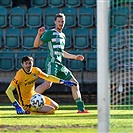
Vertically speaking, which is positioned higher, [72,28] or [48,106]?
[72,28]

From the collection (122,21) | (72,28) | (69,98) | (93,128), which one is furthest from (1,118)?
(72,28)

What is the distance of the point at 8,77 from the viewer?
17.5 metres

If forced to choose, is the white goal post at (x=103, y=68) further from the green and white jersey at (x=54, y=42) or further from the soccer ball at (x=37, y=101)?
the green and white jersey at (x=54, y=42)

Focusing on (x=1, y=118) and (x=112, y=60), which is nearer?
(x=112, y=60)

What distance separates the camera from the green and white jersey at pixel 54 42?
11.8 metres

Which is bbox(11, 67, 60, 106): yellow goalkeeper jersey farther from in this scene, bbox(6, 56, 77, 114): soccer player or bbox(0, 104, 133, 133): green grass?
bbox(0, 104, 133, 133): green grass

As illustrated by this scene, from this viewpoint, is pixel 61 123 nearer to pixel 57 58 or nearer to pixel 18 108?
pixel 18 108

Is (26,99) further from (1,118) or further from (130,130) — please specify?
(130,130)

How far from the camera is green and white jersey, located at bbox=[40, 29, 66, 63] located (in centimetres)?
1177

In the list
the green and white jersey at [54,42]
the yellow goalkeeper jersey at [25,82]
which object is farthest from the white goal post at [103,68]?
the green and white jersey at [54,42]

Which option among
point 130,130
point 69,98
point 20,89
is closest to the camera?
point 130,130

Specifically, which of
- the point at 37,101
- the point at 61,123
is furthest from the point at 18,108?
the point at 61,123

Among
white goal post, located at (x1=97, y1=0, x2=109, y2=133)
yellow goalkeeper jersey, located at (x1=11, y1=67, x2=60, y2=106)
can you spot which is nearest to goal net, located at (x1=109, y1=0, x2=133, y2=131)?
white goal post, located at (x1=97, y1=0, x2=109, y2=133)

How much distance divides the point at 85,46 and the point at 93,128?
948 centimetres
